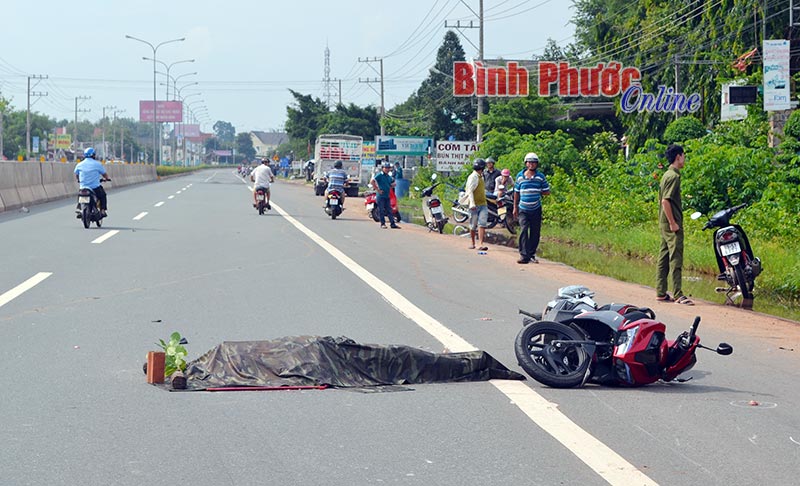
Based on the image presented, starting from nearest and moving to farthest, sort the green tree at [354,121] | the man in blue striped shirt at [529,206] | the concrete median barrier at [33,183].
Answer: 1. the man in blue striped shirt at [529,206]
2. the concrete median barrier at [33,183]
3. the green tree at [354,121]

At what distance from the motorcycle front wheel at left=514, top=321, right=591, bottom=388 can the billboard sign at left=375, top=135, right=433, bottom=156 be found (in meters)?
47.6

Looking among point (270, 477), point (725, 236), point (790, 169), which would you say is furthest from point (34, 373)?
point (790, 169)

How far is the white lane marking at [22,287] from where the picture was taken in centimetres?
1053

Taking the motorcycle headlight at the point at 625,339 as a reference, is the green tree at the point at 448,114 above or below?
above

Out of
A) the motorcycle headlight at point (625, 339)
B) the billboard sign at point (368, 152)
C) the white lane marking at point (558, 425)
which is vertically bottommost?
the white lane marking at point (558, 425)

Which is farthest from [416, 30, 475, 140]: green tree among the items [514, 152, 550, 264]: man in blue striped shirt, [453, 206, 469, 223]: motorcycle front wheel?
[514, 152, 550, 264]: man in blue striped shirt

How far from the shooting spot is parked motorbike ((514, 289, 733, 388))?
6832mm

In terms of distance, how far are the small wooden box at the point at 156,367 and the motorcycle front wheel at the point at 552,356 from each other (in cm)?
240

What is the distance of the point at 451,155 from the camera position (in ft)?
116

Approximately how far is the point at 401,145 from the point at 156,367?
49041 millimetres

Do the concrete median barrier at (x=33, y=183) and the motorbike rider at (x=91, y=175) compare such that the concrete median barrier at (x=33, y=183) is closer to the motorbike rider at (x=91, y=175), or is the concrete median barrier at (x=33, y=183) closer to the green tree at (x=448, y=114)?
the motorbike rider at (x=91, y=175)

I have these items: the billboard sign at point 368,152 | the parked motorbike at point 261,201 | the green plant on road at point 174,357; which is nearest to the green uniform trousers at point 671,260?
the green plant on road at point 174,357

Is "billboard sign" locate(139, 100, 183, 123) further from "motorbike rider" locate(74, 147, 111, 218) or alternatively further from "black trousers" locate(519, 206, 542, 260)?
"black trousers" locate(519, 206, 542, 260)

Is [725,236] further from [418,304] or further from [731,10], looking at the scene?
[731,10]
